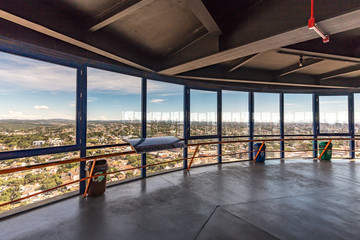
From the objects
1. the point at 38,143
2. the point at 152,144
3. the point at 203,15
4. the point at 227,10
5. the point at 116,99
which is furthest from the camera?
the point at 116,99

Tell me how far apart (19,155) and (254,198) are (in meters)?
3.91

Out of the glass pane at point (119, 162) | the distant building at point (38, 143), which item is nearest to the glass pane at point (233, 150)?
the glass pane at point (119, 162)

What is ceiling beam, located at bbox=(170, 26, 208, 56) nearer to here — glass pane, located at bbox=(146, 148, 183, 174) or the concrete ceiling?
the concrete ceiling

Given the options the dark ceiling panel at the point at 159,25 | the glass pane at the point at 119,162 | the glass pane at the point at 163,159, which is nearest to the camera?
the dark ceiling panel at the point at 159,25

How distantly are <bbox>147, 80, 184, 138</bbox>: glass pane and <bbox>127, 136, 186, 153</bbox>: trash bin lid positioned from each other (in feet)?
1.98

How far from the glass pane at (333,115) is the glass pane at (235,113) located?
9.90 ft

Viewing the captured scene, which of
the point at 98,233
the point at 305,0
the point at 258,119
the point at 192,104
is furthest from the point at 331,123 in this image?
the point at 98,233

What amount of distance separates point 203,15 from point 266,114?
5194 millimetres

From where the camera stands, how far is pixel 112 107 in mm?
3955

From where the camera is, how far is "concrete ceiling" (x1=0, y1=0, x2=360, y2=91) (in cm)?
210

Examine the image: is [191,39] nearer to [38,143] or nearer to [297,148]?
[38,143]

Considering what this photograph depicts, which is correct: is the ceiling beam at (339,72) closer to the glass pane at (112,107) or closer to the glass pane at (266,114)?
the glass pane at (266,114)

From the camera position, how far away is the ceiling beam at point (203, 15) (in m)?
2.01

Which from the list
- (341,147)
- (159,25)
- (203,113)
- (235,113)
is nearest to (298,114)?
(341,147)
